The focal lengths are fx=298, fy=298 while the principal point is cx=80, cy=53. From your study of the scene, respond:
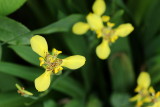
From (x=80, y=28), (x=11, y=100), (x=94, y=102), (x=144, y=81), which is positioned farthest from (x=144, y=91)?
(x=11, y=100)

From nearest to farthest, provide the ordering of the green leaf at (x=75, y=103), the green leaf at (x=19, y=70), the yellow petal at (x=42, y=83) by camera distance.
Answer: the yellow petal at (x=42, y=83)
the green leaf at (x=19, y=70)
the green leaf at (x=75, y=103)

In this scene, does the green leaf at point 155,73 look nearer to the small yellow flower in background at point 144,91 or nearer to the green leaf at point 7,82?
the small yellow flower in background at point 144,91

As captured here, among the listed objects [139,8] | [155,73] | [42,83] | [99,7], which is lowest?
[42,83]

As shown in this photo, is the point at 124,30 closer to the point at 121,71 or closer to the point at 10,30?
the point at 121,71

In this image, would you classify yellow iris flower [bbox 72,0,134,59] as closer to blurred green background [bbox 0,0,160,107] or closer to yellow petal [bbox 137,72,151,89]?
blurred green background [bbox 0,0,160,107]

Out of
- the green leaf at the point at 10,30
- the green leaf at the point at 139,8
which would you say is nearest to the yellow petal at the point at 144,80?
the green leaf at the point at 139,8

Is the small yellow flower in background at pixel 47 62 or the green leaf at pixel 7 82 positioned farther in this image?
the green leaf at pixel 7 82

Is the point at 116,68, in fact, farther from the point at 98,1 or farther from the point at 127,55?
the point at 98,1

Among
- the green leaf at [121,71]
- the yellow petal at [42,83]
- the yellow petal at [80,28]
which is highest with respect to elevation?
the yellow petal at [80,28]
